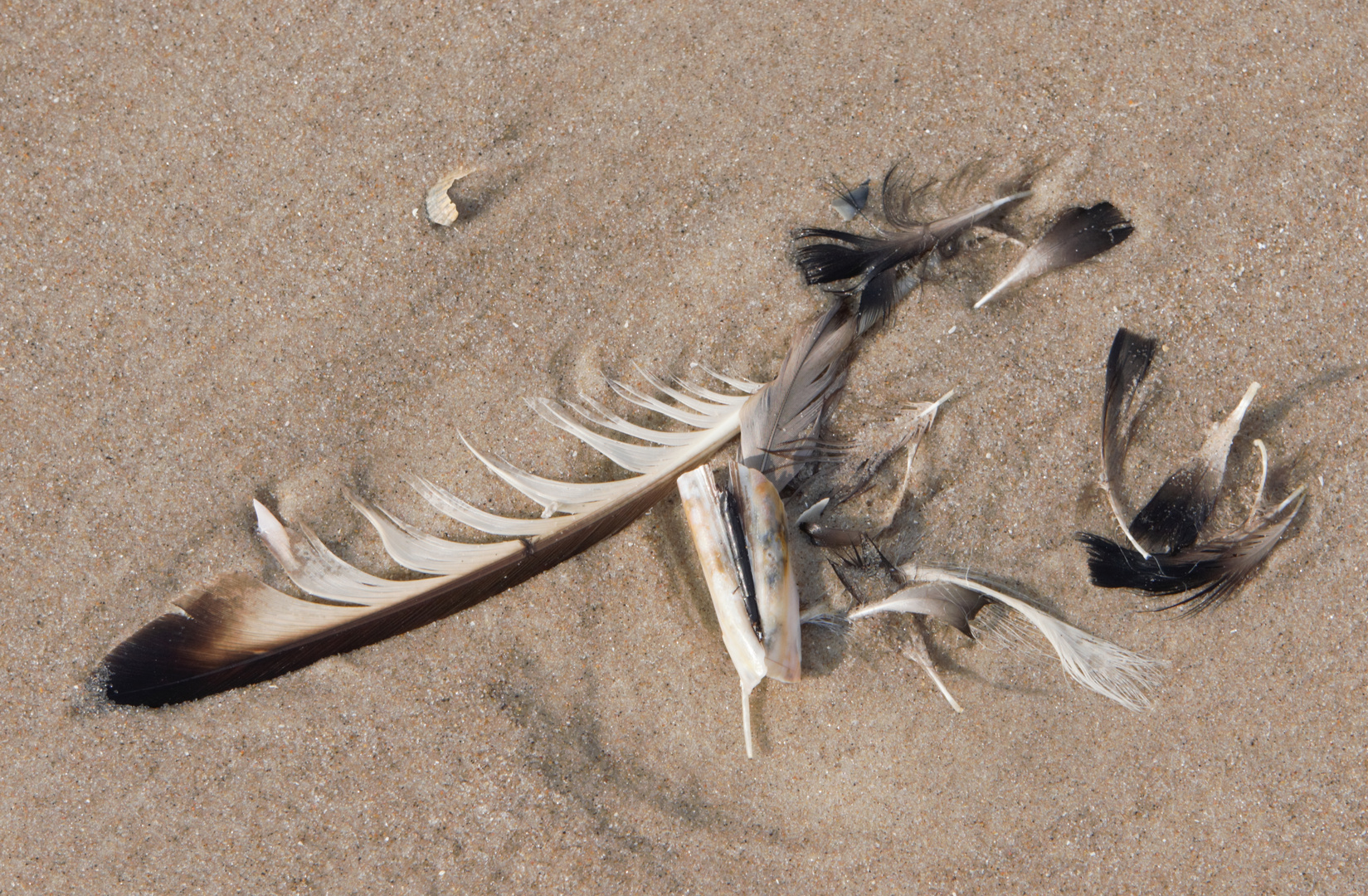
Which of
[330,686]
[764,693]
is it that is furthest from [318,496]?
[764,693]

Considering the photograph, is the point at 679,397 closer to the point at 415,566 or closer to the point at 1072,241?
the point at 415,566

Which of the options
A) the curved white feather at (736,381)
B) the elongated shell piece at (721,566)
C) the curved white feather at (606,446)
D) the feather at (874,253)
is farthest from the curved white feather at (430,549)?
the feather at (874,253)

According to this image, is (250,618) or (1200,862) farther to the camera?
(1200,862)

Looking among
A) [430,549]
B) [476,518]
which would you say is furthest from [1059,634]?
[430,549]

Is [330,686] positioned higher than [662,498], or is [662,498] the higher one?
[662,498]


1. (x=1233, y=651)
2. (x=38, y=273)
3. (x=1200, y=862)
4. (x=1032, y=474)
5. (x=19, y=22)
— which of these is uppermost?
(x=19, y=22)

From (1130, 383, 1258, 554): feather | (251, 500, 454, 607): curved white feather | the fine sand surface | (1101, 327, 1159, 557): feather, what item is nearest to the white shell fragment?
the fine sand surface

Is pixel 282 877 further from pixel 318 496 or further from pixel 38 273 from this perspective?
pixel 38 273

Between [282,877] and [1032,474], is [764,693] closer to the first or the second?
[1032,474]
